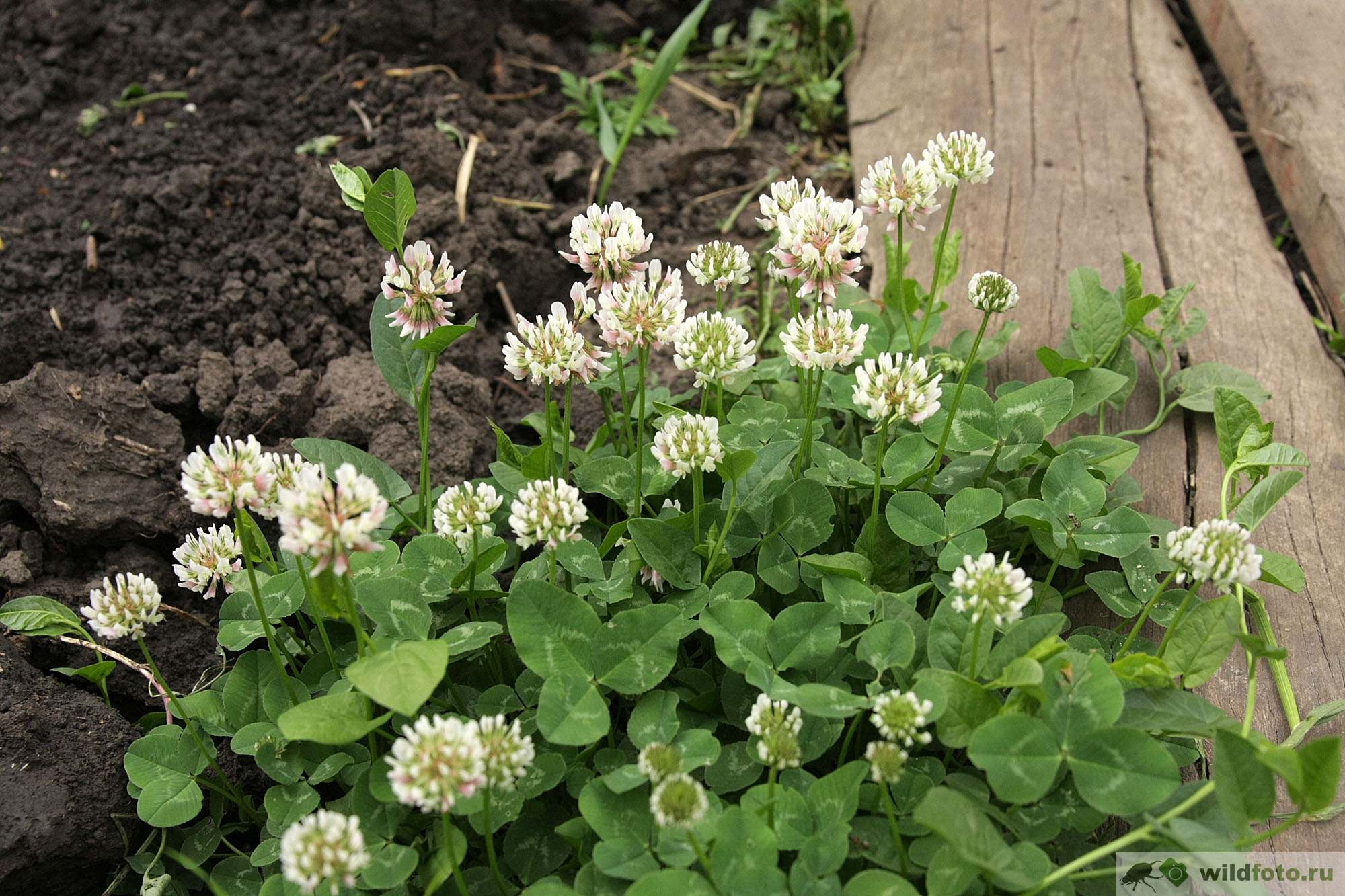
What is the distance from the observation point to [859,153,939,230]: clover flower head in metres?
2.12

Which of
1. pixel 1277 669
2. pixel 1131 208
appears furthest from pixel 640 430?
pixel 1131 208

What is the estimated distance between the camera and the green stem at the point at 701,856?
1.59m

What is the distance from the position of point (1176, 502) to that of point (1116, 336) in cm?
42

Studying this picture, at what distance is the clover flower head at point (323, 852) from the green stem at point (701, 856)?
46 cm

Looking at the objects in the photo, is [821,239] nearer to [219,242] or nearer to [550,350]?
[550,350]

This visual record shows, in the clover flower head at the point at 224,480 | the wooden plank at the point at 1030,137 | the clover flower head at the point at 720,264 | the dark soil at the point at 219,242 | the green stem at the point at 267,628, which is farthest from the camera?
the wooden plank at the point at 1030,137

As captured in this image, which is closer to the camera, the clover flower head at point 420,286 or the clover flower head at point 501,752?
the clover flower head at point 501,752

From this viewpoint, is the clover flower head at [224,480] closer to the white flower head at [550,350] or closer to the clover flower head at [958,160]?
the white flower head at [550,350]

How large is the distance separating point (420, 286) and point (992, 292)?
104 cm

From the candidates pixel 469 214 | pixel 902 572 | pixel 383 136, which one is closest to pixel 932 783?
pixel 902 572

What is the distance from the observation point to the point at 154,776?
2.02 metres

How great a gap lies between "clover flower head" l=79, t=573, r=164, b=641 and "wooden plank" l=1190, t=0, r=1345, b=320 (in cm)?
311

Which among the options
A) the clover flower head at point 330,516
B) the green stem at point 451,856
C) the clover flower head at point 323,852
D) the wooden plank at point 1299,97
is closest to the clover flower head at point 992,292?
the clover flower head at point 330,516

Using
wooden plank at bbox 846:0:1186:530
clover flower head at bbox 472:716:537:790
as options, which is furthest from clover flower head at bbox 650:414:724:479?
wooden plank at bbox 846:0:1186:530
